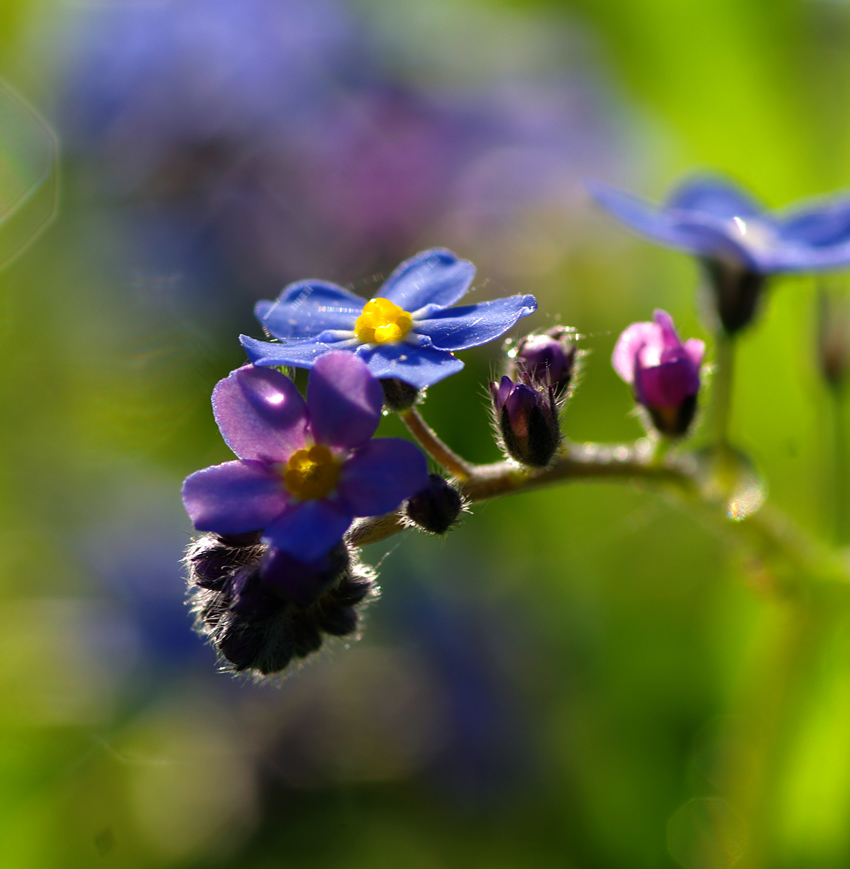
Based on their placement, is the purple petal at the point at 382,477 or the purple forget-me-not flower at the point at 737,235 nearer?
the purple petal at the point at 382,477

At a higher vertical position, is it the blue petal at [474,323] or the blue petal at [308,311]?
the blue petal at [474,323]

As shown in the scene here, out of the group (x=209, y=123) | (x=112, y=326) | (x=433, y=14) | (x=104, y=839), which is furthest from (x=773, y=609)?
(x=433, y=14)

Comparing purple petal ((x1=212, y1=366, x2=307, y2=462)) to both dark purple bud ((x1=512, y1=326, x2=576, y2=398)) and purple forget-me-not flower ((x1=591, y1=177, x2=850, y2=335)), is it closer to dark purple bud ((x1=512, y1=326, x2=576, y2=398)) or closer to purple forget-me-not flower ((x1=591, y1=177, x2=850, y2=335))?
dark purple bud ((x1=512, y1=326, x2=576, y2=398))

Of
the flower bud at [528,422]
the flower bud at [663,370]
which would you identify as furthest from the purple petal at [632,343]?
the flower bud at [528,422]

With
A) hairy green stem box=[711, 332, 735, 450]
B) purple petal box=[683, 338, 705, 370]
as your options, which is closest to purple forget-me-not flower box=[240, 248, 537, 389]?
purple petal box=[683, 338, 705, 370]

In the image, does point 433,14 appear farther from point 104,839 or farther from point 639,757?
point 104,839

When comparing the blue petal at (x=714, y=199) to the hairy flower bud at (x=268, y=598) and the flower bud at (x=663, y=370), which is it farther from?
the hairy flower bud at (x=268, y=598)
